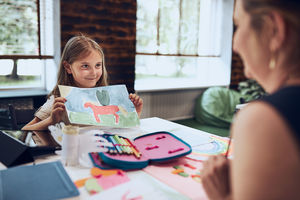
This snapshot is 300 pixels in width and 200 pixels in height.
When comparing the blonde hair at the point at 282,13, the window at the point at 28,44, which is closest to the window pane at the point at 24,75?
the window at the point at 28,44

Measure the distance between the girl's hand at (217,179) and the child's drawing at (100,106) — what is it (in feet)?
2.47

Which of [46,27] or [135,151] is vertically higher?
[46,27]

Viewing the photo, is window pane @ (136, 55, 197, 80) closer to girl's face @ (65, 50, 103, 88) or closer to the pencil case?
girl's face @ (65, 50, 103, 88)

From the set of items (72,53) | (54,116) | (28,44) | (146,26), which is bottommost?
→ (54,116)

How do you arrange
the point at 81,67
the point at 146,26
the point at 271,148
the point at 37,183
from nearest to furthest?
the point at 271,148
the point at 37,183
the point at 81,67
the point at 146,26

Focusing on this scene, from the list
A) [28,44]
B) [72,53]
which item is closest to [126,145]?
[72,53]

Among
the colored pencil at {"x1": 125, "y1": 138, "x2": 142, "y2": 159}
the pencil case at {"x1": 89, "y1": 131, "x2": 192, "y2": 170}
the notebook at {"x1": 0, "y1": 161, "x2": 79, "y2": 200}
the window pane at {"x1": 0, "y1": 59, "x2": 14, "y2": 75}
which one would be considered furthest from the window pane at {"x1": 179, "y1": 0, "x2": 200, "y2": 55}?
the notebook at {"x1": 0, "y1": 161, "x2": 79, "y2": 200}

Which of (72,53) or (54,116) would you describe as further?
(72,53)

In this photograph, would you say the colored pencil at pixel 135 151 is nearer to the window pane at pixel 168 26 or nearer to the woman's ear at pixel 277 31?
the woman's ear at pixel 277 31

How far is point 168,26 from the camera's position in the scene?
444cm

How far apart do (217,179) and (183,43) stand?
4247mm

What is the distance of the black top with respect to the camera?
1.33ft

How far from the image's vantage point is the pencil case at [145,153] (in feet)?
3.29

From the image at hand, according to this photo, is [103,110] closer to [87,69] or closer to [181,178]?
[87,69]
